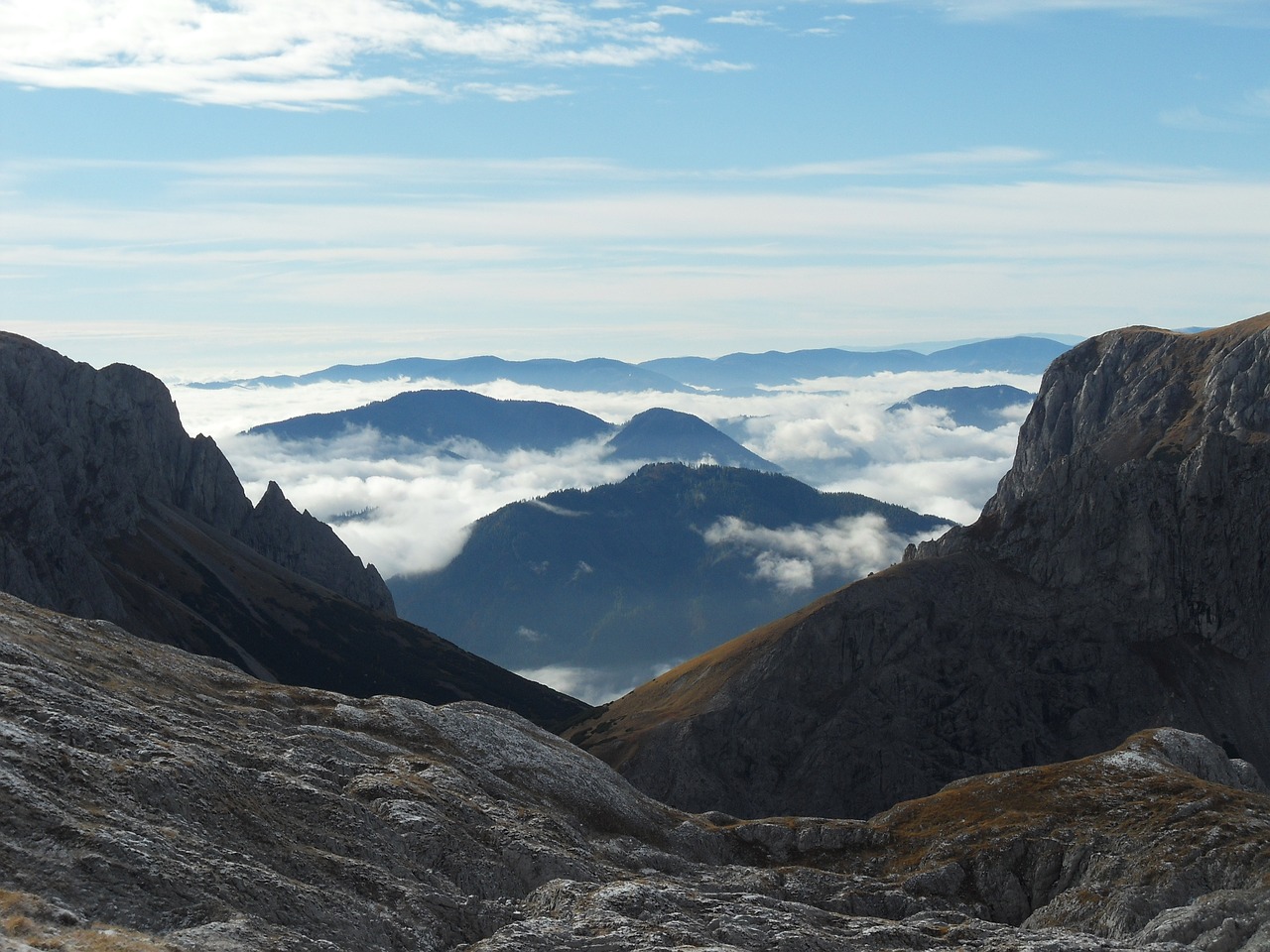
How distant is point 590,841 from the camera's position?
321 ft

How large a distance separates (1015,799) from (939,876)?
23684 millimetres

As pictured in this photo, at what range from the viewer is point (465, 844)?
270 feet

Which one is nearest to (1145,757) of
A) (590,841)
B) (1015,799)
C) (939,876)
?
(1015,799)

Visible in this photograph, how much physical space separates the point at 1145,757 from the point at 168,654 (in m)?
106

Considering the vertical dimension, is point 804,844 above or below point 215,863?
below

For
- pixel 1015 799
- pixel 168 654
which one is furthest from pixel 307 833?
pixel 1015 799

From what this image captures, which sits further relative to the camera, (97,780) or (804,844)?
(804,844)

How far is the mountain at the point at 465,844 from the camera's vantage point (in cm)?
6059

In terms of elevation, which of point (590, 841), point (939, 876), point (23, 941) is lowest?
point (939, 876)

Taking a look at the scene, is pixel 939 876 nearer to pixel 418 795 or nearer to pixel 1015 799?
pixel 1015 799

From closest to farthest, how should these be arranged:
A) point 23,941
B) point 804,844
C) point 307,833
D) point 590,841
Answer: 1. point 23,941
2. point 307,833
3. point 590,841
4. point 804,844

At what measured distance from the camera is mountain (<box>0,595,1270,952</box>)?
60.6m

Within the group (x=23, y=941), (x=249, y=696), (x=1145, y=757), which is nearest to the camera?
(x=23, y=941)

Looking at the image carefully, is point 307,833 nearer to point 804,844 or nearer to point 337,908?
point 337,908
